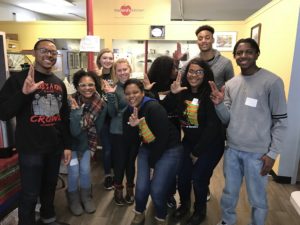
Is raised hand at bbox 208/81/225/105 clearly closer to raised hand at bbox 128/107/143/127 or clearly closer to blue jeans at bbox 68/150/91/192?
raised hand at bbox 128/107/143/127

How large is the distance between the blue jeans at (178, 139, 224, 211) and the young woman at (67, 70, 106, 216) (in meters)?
0.82

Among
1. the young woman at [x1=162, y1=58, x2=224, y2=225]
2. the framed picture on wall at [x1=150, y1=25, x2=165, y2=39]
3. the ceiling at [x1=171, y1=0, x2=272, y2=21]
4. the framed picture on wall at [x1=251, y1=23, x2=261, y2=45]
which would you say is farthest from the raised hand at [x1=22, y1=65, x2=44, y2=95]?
the ceiling at [x1=171, y1=0, x2=272, y2=21]

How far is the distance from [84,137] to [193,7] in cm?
582

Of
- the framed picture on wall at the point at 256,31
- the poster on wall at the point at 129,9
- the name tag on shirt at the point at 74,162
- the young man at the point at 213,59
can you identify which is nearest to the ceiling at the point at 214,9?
the poster on wall at the point at 129,9

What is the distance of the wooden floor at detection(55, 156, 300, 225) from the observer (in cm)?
219

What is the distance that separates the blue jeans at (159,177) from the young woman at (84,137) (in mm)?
556

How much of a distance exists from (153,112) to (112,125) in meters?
0.66

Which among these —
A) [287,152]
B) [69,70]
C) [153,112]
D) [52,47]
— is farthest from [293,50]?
[69,70]

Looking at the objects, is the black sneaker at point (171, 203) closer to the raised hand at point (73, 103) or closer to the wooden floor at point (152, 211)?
the wooden floor at point (152, 211)

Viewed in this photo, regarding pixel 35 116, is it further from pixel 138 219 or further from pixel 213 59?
pixel 213 59

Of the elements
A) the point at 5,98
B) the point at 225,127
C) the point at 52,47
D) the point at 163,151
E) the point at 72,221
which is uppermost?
the point at 52,47

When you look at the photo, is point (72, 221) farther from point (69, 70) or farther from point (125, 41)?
point (125, 41)

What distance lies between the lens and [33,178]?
1731 mm

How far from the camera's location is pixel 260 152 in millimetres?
1711
